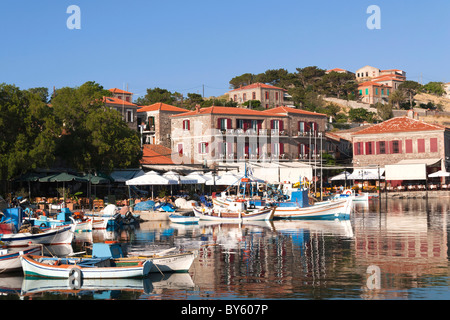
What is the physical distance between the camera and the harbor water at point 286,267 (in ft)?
57.9

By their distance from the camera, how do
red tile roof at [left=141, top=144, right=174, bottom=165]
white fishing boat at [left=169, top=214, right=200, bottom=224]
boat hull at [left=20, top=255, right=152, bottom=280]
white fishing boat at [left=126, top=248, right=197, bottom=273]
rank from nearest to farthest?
1. boat hull at [left=20, top=255, right=152, bottom=280]
2. white fishing boat at [left=126, top=248, right=197, bottom=273]
3. white fishing boat at [left=169, top=214, right=200, bottom=224]
4. red tile roof at [left=141, top=144, right=174, bottom=165]

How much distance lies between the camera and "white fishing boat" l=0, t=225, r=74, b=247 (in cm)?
2466

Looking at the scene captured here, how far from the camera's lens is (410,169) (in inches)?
2702

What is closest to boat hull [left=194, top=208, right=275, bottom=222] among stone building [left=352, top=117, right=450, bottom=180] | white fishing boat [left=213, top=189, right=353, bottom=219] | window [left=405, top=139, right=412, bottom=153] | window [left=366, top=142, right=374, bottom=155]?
white fishing boat [left=213, top=189, right=353, bottom=219]

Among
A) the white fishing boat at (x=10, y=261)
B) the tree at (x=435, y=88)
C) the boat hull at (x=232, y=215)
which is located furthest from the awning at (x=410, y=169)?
the tree at (x=435, y=88)

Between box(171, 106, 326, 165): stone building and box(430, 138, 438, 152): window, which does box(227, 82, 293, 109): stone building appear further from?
box(430, 138, 438, 152): window

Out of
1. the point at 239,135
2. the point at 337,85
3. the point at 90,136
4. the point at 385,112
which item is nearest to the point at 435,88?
the point at 337,85

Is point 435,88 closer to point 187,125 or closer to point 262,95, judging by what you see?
point 262,95

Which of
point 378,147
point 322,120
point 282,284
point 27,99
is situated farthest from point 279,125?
point 282,284

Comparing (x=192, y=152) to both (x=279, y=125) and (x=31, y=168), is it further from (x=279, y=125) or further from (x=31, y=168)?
(x=31, y=168)

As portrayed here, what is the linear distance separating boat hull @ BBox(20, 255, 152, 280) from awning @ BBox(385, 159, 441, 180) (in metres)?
54.2

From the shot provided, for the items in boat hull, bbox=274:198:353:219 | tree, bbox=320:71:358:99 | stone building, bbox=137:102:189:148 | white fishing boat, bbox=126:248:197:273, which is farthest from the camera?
tree, bbox=320:71:358:99

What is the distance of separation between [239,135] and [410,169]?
20560 mm

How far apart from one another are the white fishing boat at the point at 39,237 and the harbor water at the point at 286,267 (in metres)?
1.62
